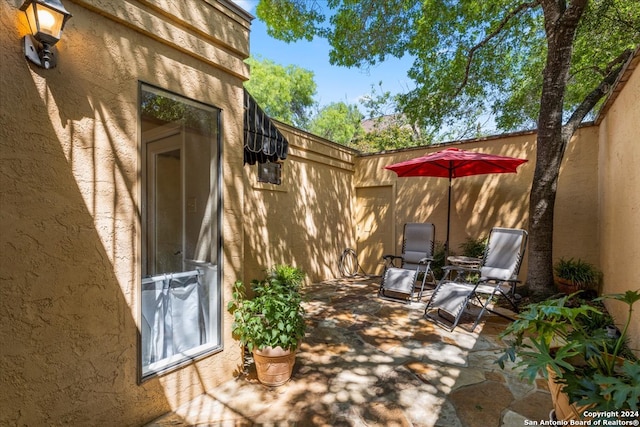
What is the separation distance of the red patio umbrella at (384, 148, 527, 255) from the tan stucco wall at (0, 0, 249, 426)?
4.30m

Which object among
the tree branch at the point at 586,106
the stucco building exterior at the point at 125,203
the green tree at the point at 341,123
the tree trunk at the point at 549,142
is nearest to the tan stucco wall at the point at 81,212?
the stucco building exterior at the point at 125,203

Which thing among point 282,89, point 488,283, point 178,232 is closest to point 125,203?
point 178,232

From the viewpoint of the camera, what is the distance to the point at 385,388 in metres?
2.73

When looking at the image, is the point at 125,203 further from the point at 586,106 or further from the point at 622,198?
the point at 586,106

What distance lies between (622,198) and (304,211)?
4.93m

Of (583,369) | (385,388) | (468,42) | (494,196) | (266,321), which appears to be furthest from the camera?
(468,42)

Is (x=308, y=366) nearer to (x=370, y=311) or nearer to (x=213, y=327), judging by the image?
(x=213, y=327)

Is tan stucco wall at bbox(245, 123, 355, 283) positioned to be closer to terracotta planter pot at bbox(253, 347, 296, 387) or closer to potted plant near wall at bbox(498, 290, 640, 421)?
terracotta planter pot at bbox(253, 347, 296, 387)

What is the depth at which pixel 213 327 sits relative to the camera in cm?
287

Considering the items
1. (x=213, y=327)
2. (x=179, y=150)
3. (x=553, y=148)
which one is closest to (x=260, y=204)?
(x=179, y=150)

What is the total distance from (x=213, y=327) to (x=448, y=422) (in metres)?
2.10

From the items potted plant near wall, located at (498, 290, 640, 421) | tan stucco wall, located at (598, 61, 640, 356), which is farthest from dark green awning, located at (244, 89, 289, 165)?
tan stucco wall, located at (598, 61, 640, 356)

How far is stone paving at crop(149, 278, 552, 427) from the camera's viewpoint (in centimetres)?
234

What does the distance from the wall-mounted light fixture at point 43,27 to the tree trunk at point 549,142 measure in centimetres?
605
